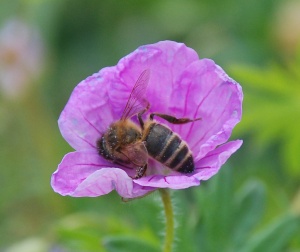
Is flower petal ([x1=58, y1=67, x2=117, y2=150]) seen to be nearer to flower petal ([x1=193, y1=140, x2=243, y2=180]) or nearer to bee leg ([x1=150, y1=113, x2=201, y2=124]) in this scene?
bee leg ([x1=150, y1=113, x2=201, y2=124])

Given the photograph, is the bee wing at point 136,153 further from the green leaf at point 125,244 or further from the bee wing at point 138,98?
the green leaf at point 125,244

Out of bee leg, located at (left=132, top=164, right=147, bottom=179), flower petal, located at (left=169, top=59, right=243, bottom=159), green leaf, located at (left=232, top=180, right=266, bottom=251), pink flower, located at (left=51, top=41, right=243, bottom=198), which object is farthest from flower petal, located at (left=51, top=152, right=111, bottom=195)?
green leaf, located at (left=232, top=180, right=266, bottom=251)

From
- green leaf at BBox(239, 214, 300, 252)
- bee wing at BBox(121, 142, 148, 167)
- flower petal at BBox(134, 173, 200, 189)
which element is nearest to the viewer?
flower petal at BBox(134, 173, 200, 189)

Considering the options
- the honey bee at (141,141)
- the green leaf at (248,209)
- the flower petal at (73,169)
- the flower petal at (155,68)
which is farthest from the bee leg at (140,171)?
the green leaf at (248,209)

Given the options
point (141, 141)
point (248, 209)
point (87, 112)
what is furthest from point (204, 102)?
point (248, 209)

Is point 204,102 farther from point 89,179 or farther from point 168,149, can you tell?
point 89,179

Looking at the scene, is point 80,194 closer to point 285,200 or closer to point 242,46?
point 285,200

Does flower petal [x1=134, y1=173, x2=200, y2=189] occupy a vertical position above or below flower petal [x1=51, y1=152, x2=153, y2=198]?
above
